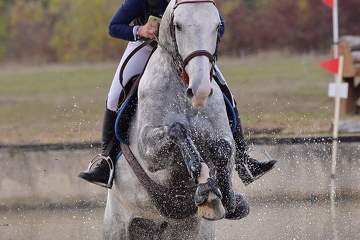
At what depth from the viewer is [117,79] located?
712 centimetres

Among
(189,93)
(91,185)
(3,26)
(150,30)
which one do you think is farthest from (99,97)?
(3,26)

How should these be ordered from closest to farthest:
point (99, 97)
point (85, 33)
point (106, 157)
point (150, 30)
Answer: point (150, 30) → point (106, 157) → point (99, 97) → point (85, 33)

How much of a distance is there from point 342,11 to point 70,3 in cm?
1193

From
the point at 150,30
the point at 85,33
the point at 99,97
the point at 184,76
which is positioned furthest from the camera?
the point at 85,33

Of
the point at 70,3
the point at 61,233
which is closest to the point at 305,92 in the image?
the point at 61,233

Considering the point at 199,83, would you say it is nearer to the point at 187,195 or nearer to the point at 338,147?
the point at 187,195

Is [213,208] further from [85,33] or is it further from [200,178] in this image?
[85,33]

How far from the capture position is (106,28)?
38781mm

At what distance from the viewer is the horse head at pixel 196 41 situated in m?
5.80

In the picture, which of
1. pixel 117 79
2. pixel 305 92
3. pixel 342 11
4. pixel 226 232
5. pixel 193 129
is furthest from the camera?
pixel 342 11

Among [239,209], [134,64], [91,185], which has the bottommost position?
[91,185]

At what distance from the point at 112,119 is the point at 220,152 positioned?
129 cm

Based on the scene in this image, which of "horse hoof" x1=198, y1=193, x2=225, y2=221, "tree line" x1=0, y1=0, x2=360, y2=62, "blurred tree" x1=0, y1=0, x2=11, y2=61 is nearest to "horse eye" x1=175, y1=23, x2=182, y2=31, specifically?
"horse hoof" x1=198, y1=193, x2=225, y2=221

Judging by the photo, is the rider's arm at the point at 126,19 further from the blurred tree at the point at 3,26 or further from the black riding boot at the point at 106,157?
the blurred tree at the point at 3,26
